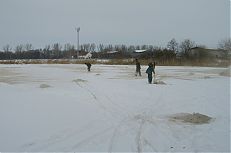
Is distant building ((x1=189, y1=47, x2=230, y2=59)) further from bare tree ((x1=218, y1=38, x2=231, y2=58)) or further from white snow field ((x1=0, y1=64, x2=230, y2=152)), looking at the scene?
white snow field ((x1=0, y1=64, x2=230, y2=152))

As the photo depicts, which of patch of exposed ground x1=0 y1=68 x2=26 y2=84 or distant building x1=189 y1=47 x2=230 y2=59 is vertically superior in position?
distant building x1=189 y1=47 x2=230 y2=59

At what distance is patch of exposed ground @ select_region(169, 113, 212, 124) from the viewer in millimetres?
9032

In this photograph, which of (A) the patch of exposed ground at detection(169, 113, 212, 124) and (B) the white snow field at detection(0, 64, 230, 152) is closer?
(B) the white snow field at detection(0, 64, 230, 152)

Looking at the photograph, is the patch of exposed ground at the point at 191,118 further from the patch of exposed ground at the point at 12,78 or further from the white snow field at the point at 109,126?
the patch of exposed ground at the point at 12,78

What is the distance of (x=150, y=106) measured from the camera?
11.8 metres

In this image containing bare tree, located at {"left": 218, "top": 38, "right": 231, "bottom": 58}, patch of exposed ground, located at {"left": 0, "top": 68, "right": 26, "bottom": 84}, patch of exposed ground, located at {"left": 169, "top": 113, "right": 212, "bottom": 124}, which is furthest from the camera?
bare tree, located at {"left": 218, "top": 38, "right": 231, "bottom": 58}

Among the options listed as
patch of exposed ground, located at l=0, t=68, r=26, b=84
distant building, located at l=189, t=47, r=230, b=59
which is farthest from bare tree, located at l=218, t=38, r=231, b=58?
patch of exposed ground, located at l=0, t=68, r=26, b=84

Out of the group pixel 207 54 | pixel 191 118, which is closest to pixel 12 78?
pixel 191 118

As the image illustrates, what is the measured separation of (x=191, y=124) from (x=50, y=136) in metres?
4.17

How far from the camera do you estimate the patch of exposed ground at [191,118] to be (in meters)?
9.03

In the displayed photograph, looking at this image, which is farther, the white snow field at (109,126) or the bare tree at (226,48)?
the bare tree at (226,48)

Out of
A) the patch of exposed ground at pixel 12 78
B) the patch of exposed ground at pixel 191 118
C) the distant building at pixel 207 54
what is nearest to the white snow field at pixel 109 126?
the patch of exposed ground at pixel 191 118

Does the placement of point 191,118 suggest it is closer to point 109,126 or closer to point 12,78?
point 109,126

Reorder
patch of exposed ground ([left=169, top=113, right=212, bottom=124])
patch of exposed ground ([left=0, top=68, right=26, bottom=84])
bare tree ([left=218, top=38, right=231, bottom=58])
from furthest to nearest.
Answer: bare tree ([left=218, top=38, right=231, bottom=58])
patch of exposed ground ([left=0, top=68, right=26, bottom=84])
patch of exposed ground ([left=169, top=113, right=212, bottom=124])
